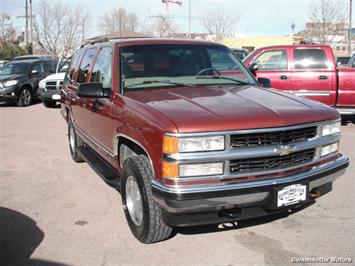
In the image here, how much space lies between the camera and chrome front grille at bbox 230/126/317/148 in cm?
342

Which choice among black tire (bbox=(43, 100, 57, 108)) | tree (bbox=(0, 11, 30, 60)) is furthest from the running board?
tree (bbox=(0, 11, 30, 60))

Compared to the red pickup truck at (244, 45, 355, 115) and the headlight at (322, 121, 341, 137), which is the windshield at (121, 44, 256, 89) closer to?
the headlight at (322, 121, 341, 137)

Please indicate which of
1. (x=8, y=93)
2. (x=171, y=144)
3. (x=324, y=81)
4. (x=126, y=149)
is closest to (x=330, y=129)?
(x=171, y=144)

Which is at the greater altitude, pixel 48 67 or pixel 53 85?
pixel 48 67

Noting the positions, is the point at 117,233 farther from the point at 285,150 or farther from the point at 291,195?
the point at 285,150

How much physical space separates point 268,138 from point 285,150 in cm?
18

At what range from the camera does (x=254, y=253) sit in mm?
3799

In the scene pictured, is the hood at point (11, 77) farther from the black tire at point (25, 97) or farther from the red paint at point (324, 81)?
the red paint at point (324, 81)

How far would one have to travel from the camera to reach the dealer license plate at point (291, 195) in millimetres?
3574

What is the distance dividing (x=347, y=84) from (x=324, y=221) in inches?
243

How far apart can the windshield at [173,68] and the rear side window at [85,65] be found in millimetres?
1263

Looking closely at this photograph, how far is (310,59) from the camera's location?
1008 cm

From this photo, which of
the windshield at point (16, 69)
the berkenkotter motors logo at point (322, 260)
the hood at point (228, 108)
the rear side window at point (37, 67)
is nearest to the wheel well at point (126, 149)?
the hood at point (228, 108)

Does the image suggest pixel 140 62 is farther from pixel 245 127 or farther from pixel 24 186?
pixel 24 186
